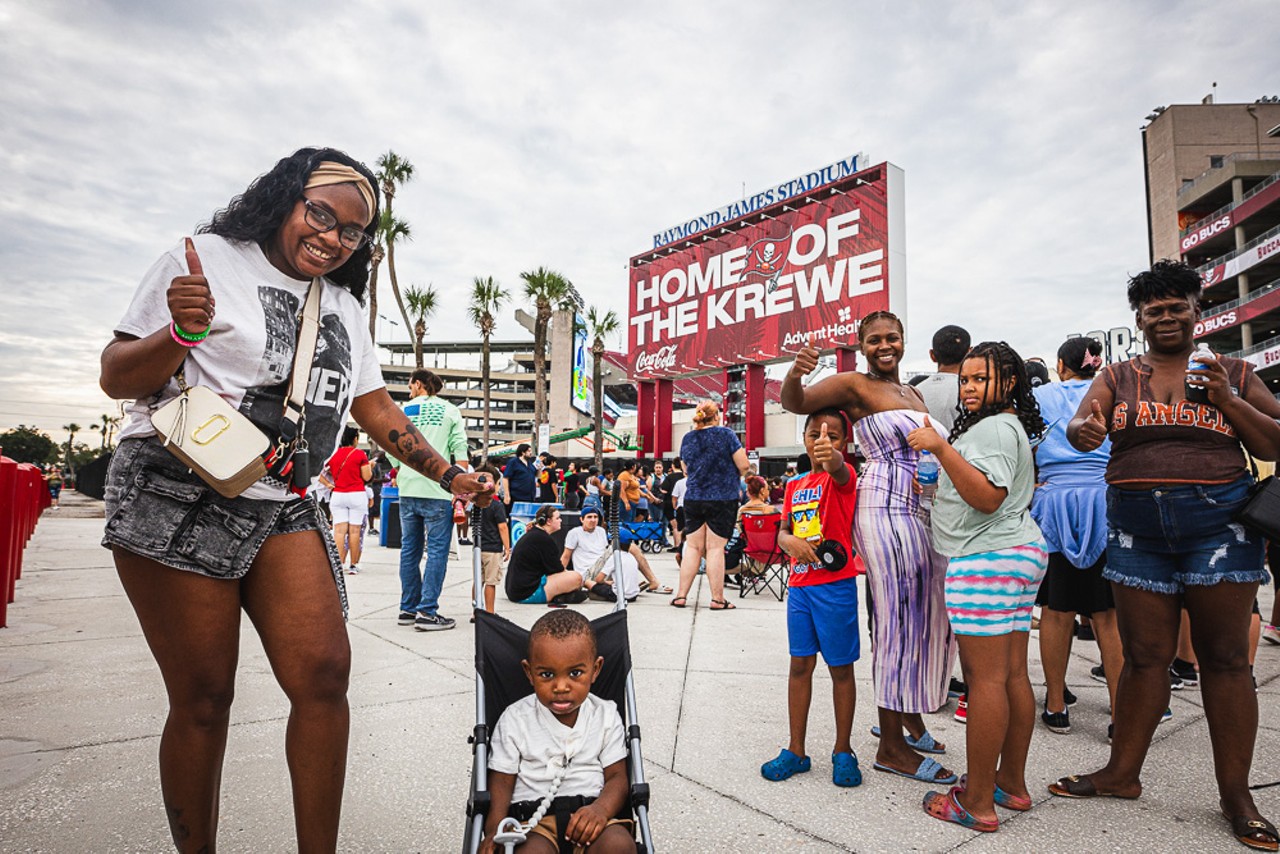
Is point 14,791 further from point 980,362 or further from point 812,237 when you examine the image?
point 812,237

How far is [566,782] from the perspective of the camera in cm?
210

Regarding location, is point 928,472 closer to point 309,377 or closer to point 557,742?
point 557,742

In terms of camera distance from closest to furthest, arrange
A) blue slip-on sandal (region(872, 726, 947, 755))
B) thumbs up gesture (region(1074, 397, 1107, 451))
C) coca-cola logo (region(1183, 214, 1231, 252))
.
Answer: thumbs up gesture (region(1074, 397, 1107, 451)) → blue slip-on sandal (region(872, 726, 947, 755)) → coca-cola logo (region(1183, 214, 1231, 252))

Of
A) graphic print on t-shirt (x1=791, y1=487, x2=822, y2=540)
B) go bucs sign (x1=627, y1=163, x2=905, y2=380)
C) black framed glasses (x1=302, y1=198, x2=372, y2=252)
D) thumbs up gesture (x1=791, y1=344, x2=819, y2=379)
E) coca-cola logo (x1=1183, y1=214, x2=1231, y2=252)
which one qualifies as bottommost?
graphic print on t-shirt (x1=791, y1=487, x2=822, y2=540)

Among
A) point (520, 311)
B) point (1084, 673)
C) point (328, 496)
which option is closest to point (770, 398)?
point (520, 311)

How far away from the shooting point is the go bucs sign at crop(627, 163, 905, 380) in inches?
857

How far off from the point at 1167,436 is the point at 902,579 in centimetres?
108

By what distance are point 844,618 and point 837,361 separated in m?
21.2

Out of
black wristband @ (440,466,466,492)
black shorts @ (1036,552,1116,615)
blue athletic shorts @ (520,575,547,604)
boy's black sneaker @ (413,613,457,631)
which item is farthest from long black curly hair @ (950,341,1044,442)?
blue athletic shorts @ (520,575,547,604)

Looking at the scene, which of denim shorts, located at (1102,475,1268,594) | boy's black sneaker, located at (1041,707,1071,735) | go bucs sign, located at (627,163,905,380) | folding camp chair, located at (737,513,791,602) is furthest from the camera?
go bucs sign, located at (627,163,905,380)

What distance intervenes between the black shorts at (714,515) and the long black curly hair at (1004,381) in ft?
13.2

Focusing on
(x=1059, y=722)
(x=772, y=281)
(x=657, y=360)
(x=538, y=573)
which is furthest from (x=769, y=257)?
(x=1059, y=722)

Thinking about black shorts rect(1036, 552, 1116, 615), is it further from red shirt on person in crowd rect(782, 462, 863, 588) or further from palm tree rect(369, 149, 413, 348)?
palm tree rect(369, 149, 413, 348)

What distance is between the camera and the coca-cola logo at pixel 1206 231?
38.7 m
